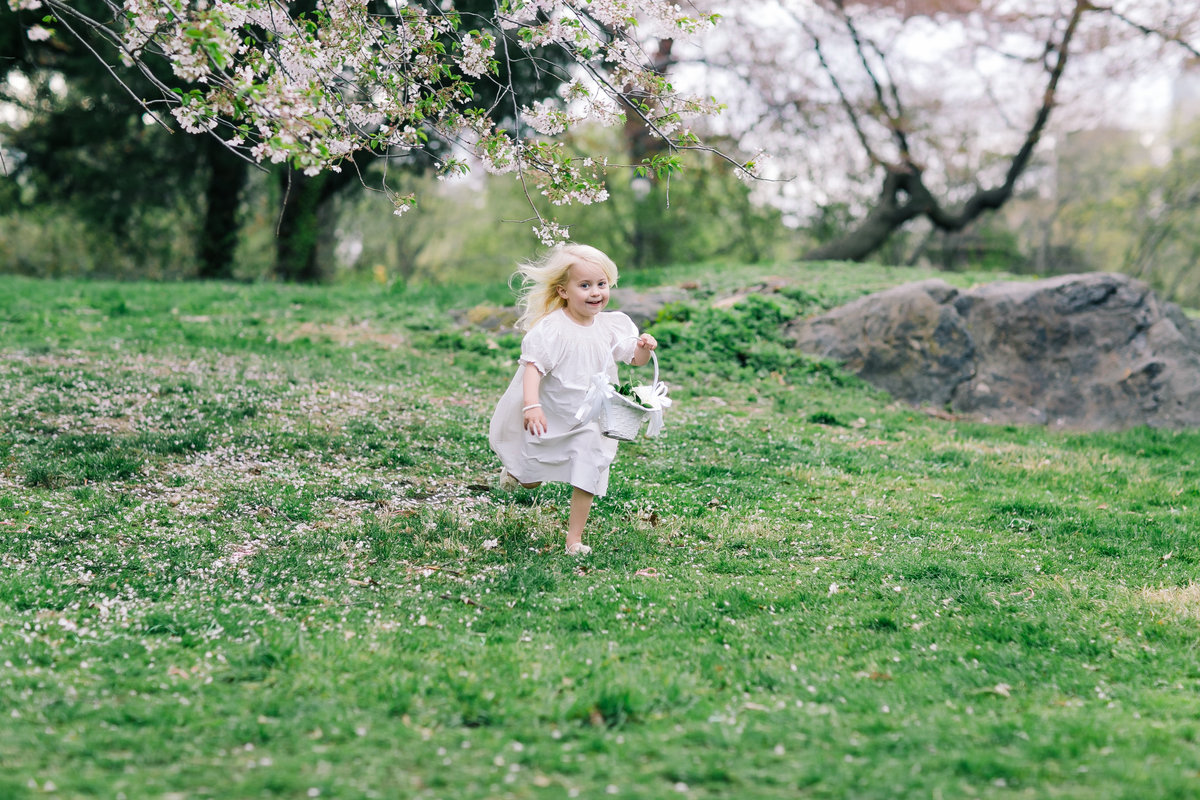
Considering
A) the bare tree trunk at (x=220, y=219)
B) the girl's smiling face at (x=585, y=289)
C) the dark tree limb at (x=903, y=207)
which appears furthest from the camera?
the bare tree trunk at (x=220, y=219)

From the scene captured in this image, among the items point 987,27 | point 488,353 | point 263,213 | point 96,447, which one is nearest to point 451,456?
point 96,447

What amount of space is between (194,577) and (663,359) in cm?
803

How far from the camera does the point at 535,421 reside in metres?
5.66

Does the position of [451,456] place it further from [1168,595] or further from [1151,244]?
[1151,244]

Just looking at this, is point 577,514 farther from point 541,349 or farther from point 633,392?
point 541,349

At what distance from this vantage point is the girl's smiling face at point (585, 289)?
19.8 ft

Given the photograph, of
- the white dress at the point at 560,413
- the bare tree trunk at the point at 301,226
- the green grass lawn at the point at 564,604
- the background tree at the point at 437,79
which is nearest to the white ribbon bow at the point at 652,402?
the white dress at the point at 560,413

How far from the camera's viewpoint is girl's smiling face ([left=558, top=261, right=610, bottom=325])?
6.03 meters

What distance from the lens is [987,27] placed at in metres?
20.5

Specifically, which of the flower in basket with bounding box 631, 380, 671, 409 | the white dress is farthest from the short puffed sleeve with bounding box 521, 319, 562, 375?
the flower in basket with bounding box 631, 380, 671, 409

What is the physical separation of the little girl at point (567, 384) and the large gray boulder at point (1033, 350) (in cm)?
706

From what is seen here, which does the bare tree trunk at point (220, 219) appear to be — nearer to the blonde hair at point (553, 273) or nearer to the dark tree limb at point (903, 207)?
the dark tree limb at point (903, 207)

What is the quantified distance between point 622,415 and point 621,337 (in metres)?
0.73

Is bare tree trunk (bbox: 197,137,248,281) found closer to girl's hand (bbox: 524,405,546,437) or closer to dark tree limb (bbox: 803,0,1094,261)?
dark tree limb (bbox: 803,0,1094,261)
